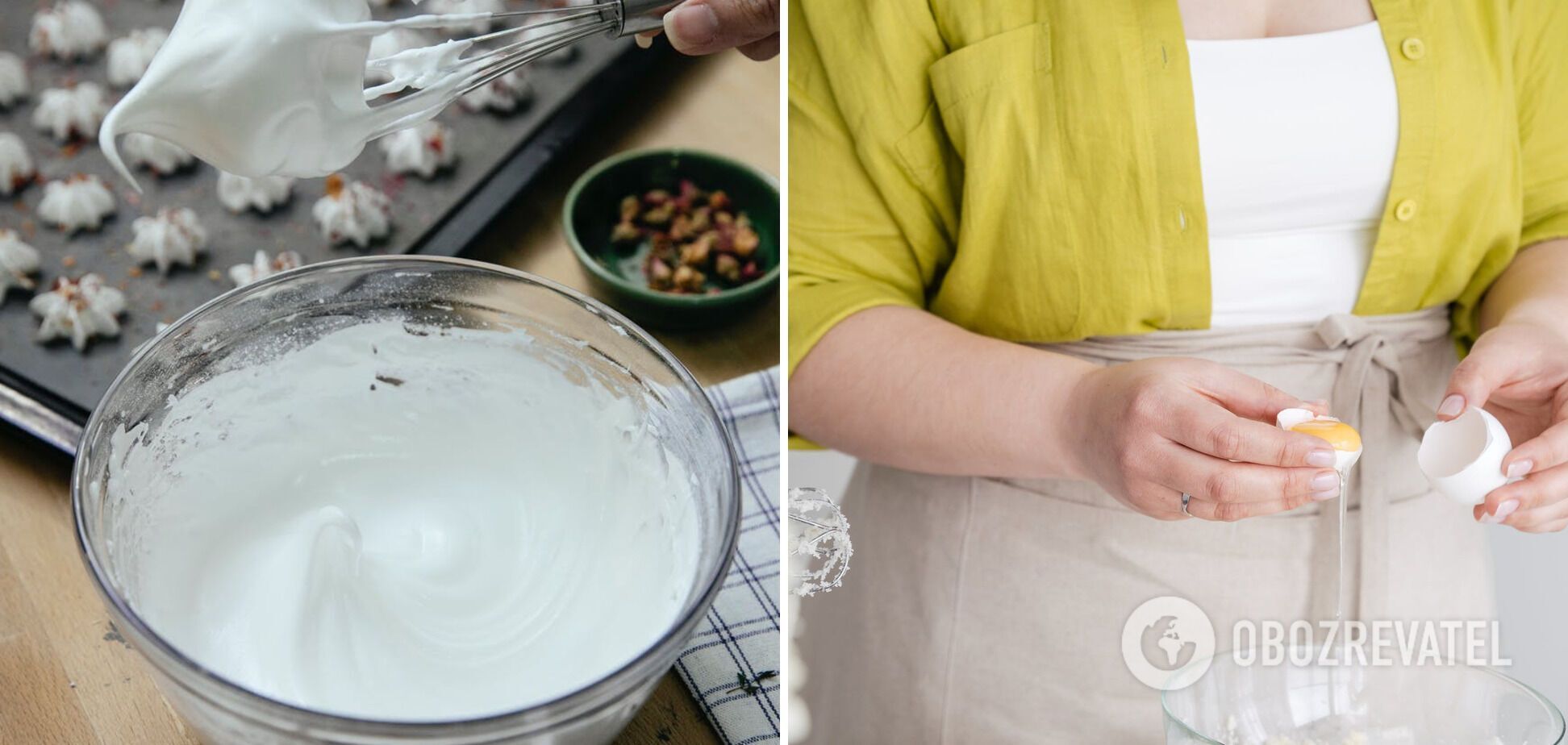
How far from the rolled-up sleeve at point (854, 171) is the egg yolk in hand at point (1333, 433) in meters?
0.25

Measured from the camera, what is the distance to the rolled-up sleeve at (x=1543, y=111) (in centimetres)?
73

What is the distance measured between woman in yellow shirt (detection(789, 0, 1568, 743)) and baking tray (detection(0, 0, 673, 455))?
308 millimetres

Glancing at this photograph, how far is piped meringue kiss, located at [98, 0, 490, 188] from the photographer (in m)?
0.57

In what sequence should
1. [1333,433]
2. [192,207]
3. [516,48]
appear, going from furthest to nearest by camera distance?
[192,207] → [516,48] → [1333,433]

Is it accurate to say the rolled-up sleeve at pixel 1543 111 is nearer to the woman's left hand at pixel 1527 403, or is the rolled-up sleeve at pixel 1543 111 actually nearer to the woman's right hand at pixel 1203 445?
the woman's left hand at pixel 1527 403

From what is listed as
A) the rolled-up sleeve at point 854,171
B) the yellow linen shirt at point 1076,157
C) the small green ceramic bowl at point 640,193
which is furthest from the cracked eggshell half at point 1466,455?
the small green ceramic bowl at point 640,193

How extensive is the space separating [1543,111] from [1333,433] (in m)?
0.32

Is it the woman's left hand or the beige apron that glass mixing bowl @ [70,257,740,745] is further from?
the woman's left hand

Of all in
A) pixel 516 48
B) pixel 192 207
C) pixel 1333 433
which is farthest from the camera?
pixel 192 207

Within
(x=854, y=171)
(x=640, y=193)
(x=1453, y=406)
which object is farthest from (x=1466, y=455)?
(x=640, y=193)

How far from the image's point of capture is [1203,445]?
0.58 metres

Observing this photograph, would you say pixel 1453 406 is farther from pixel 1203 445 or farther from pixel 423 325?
pixel 423 325

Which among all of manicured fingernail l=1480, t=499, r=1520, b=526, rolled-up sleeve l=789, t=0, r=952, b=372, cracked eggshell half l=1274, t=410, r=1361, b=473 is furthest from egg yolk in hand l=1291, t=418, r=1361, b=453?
rolled-up sleeve l=789, t=0, r=952, b=372

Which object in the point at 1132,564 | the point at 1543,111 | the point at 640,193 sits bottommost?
the point at 1132,564
